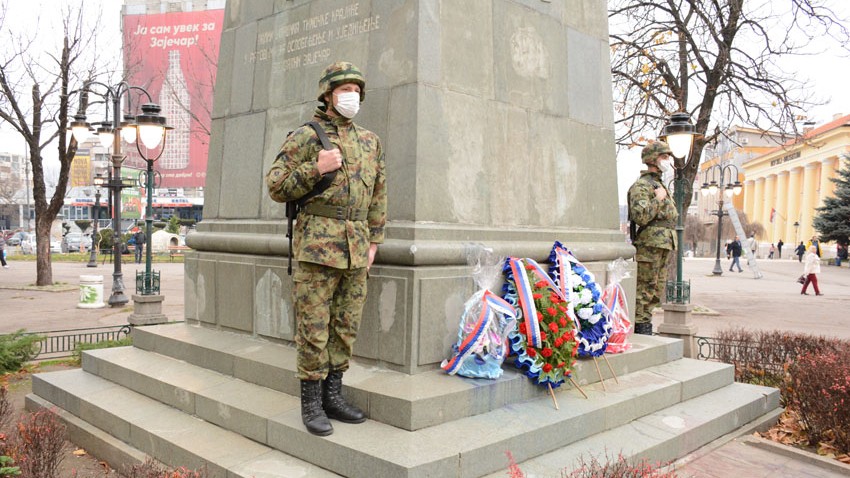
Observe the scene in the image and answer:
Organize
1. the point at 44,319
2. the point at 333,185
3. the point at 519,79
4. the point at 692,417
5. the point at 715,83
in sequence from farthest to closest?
the point at 715,83 < the point at 44,319 < the point at 519,79 < the point at 692,417 < the point at 333,185

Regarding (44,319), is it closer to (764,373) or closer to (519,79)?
(519,79)

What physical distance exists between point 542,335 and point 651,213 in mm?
3896

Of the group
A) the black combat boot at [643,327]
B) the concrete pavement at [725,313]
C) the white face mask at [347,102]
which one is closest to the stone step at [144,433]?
the white face mask at [347,102]

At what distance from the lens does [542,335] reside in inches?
196

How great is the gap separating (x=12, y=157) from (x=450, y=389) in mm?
139091

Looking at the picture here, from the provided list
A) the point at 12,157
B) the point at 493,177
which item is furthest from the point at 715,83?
the point at 12,157

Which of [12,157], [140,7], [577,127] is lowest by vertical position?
[577,127]

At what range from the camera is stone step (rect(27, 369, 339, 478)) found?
4.19 m

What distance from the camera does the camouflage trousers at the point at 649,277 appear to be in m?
8.40

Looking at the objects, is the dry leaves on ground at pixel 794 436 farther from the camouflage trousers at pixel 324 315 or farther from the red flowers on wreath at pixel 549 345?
the camouflage trousers at pixel 324 315

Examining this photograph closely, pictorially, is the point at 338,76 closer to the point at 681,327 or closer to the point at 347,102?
the point at 347,102

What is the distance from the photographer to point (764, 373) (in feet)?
26.1

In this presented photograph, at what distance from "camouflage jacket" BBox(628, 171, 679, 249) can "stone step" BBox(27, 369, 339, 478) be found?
18.5ft

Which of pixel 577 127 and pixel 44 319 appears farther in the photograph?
pixel 44 319
